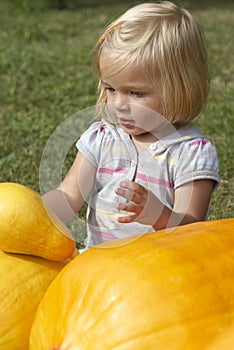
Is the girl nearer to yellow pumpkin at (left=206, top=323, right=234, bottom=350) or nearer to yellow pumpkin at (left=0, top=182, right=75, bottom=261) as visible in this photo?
yellow pumpkin at (left=0, top=182, right=75, bottom=261)

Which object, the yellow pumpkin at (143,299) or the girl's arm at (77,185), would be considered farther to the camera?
the girl's arm at (77,185)

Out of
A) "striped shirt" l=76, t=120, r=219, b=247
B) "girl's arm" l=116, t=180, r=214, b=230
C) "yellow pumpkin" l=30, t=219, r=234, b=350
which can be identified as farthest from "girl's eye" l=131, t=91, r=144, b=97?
"yellow pumpkin" l=30, t=219, r=234, b=350

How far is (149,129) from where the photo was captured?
8.45ft

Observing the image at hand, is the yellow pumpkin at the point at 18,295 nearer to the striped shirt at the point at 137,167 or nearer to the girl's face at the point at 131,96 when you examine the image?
the striped shirt at the point at 137,167

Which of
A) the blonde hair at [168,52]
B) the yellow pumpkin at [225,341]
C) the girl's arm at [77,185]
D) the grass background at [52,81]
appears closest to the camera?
the yellow pumpkin at [225,341]

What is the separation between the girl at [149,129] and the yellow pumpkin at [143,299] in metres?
0.36

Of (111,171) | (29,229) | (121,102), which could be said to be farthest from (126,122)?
(29,229)

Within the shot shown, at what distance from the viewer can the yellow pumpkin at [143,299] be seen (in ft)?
6.00

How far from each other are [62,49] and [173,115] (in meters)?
4.60

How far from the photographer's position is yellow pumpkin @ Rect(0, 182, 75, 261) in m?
2.20

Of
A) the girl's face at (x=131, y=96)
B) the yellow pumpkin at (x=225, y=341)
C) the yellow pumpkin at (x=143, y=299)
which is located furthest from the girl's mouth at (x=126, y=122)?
the yellow pumpkin at (x=225, y=341)

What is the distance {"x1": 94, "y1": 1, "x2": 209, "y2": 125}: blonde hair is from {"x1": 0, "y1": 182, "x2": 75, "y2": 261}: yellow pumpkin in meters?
0.59

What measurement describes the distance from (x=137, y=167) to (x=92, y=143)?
0.24m

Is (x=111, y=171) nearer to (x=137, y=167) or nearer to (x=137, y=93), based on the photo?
(x=137, y=167)
